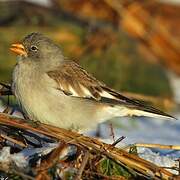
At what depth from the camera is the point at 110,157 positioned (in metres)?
3.96

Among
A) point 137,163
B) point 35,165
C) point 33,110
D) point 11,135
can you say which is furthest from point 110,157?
point 33,110

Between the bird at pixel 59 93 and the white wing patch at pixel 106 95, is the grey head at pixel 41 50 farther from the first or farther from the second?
the white wing patch at pixel 106 95

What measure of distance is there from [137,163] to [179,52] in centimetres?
790

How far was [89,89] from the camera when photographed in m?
5.21

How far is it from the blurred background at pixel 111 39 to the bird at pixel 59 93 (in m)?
2.25

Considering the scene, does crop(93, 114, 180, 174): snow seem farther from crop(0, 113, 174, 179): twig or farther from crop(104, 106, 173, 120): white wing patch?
crop(0, 113, 174, 179): twig

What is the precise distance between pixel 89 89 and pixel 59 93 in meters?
0.28

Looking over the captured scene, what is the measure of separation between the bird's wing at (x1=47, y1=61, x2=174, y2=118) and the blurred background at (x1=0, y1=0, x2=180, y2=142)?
7.36ft

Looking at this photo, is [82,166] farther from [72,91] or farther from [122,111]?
[122,111]

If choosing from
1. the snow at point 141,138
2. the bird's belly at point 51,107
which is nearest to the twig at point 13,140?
the snow at point 141,138

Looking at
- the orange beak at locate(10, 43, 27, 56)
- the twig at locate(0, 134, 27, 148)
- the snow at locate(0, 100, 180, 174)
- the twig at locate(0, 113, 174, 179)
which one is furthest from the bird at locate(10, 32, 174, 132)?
the twig at locate(0, 113, 174, 179)

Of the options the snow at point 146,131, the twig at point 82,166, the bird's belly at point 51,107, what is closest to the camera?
the twig at point 82,166

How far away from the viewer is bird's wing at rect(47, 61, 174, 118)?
5.17 meters

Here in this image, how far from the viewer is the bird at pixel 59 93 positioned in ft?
16.2
